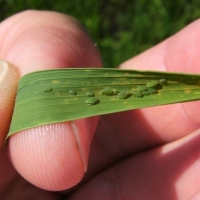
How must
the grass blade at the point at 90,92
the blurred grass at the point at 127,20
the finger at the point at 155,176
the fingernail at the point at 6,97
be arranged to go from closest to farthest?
the grass blade at the point at 90,92
the fingernail at the point at 6,97
the finger at the point at 155,176
the blurred grass at the point at 127,20

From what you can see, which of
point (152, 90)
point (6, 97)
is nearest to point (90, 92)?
point (152, 90)

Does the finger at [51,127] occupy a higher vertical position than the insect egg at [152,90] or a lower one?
lower

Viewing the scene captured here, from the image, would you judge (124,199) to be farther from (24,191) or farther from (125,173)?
(24,191)

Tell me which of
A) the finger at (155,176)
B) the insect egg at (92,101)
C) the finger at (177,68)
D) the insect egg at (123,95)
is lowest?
the finger at (155,176)

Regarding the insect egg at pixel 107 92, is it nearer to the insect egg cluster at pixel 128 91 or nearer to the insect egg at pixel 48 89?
the insect egg cluster at pixel 128 91

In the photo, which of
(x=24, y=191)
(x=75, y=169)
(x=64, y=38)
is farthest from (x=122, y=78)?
(x=24, y=191)

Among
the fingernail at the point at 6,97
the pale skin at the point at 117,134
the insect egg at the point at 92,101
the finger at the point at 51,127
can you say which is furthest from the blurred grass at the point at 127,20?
the insect egg at the point at 92,101

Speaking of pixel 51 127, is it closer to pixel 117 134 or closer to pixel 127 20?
pixel 117 134
